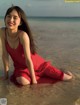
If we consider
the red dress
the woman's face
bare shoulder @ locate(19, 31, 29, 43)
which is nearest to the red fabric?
the red dress

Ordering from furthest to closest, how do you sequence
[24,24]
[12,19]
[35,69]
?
[35,69] → [24,24] → [12,19]

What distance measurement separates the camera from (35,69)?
3.80m

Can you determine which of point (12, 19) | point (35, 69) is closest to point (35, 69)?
point (35, 69)

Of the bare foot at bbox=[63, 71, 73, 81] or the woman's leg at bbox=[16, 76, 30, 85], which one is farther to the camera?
the bare foot at bbox=[63, 71, 73, 81]

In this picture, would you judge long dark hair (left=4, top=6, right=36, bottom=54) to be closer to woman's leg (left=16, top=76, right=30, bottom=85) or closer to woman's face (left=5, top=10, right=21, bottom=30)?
woman's face (left=5, top=10, right=21, bottom=30)

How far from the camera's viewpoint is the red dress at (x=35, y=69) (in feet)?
12.0

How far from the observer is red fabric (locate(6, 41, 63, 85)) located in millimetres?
3656

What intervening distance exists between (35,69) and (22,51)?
1.06 feet

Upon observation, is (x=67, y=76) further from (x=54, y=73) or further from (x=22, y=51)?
(x=22, y=51)

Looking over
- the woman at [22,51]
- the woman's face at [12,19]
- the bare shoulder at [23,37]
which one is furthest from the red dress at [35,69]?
the woman's face at [12,19]

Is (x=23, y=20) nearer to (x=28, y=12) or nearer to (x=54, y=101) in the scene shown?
(x=54, y=101)

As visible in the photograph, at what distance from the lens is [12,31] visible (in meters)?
3.61

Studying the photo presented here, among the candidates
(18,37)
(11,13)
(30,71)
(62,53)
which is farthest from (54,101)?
(62,53)

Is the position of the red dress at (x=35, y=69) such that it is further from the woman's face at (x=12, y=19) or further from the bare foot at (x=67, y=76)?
the woman's face at (x=12, y=19)
